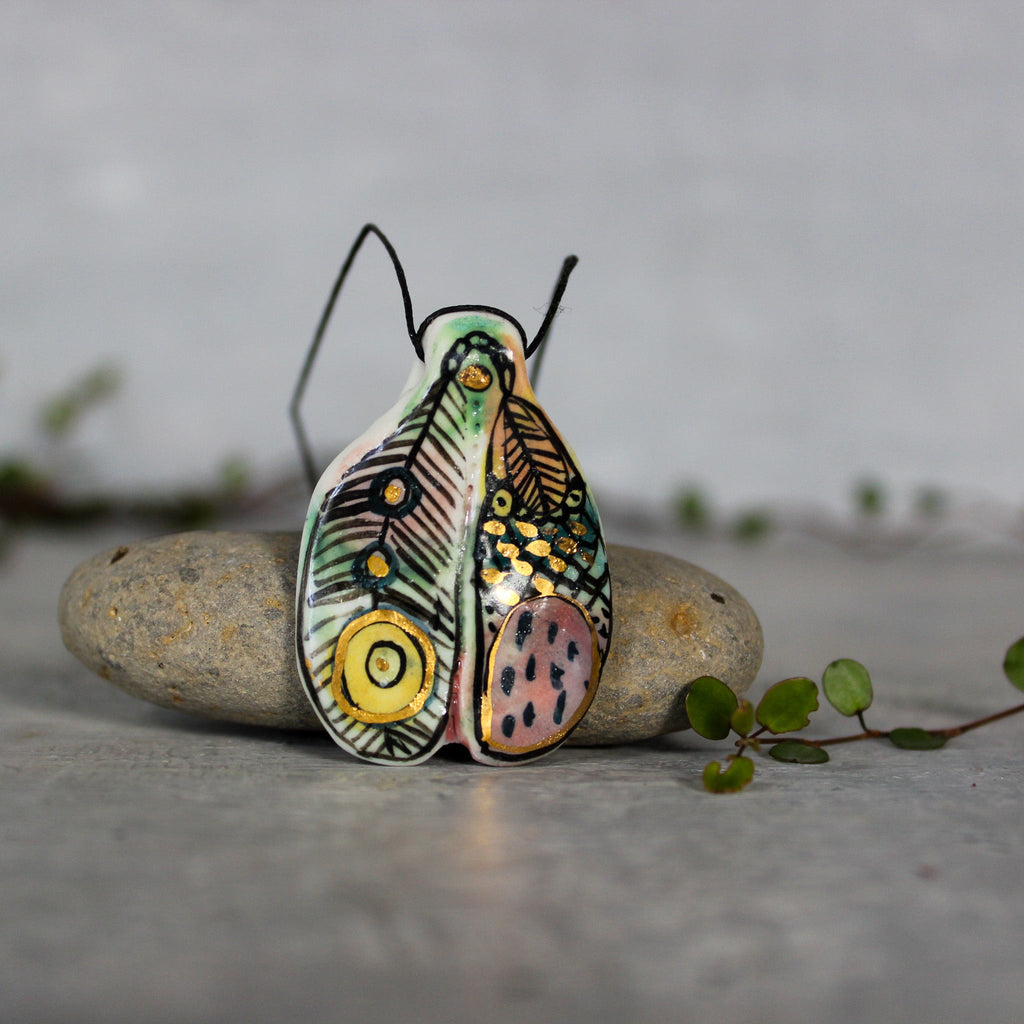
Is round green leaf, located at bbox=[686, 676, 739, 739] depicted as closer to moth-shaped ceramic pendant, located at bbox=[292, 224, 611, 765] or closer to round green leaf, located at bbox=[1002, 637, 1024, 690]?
moth-shaped ceramic pendant, located at bbox=[292, 224, 611, 765]

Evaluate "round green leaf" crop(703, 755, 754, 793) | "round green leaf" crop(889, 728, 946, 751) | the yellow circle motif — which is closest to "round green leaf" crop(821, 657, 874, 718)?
Answer: "round green leaf" crop(889, 728, 946, 751)

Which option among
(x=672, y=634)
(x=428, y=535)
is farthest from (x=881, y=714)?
(x=428, y=535)

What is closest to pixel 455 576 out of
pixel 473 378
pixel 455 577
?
pixel 455 577

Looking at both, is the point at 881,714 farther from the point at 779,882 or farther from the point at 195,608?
the point at 195,608

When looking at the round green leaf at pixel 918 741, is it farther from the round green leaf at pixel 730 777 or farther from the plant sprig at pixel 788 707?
the round green leaf at pixel 730 777

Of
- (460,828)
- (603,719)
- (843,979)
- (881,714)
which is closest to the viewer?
(843,979)

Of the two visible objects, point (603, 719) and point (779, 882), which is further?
point (603, 719)
